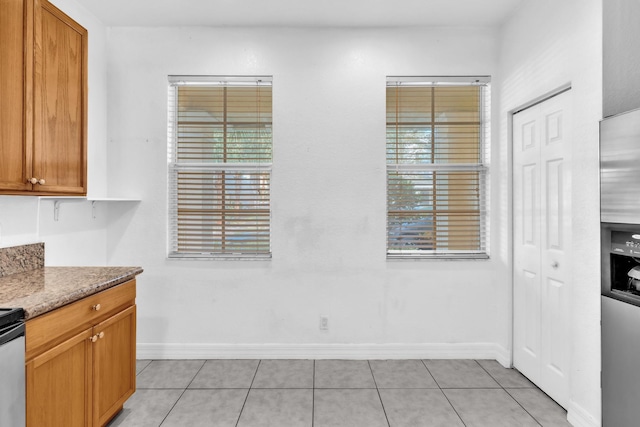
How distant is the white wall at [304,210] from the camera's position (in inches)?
126

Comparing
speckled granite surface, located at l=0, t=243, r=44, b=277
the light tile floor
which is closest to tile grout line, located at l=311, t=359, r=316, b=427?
the light tile floor

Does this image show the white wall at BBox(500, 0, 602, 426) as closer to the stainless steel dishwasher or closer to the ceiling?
the ceiling

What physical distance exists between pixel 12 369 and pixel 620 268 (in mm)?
2697

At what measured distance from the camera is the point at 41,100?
6.55 ft

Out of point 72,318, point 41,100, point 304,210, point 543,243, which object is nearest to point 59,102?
point 41,100

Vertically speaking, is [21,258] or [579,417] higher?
[21,258]

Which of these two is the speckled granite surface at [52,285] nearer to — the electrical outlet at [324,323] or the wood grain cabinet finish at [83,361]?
the wood grain cabinet finish at [83,361]

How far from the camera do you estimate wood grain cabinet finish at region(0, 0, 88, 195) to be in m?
1.82

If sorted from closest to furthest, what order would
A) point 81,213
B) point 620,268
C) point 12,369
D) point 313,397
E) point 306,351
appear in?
1. point 12,369
2. point 620,268
3. point 313,397
4. point 81,213
5. point 306,351

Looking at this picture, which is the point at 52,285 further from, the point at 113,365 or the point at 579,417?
the point at 579,417

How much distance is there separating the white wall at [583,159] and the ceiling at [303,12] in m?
0.62

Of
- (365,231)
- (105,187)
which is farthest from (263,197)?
(105,187)

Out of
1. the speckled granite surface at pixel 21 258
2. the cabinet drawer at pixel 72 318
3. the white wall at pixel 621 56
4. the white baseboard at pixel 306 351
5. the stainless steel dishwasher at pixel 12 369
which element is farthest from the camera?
the white baseboard at pixel 306 351

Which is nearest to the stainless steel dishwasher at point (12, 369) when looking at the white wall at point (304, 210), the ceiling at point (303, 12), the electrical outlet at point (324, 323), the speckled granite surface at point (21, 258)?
the speckled granite surface at point (21, 258)
